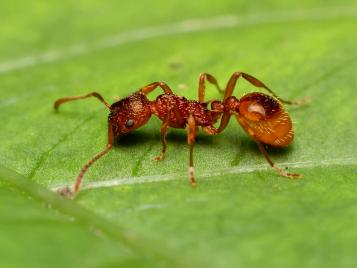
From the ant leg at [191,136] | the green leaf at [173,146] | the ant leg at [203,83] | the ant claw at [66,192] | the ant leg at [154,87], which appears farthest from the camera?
the ant leg at [203,83]

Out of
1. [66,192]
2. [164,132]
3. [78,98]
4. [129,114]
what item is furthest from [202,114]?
[66,192]

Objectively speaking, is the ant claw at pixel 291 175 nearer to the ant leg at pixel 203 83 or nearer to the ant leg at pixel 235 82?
the ant leg at pixel 235 82

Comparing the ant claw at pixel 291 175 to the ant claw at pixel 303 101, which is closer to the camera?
the ant claw at pixel 291 175

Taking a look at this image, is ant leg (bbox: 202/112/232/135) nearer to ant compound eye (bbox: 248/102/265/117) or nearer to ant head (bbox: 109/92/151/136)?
ant compound eye (bbox: 248/102/265/117)

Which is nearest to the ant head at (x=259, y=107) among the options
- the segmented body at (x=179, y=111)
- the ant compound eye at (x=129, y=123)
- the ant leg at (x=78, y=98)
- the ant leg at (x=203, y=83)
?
the segmented body at (x=179, y=111)

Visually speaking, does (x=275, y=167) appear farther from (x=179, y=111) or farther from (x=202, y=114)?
(x=179, y=111)

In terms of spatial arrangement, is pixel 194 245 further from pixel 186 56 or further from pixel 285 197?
pixel 186 56
